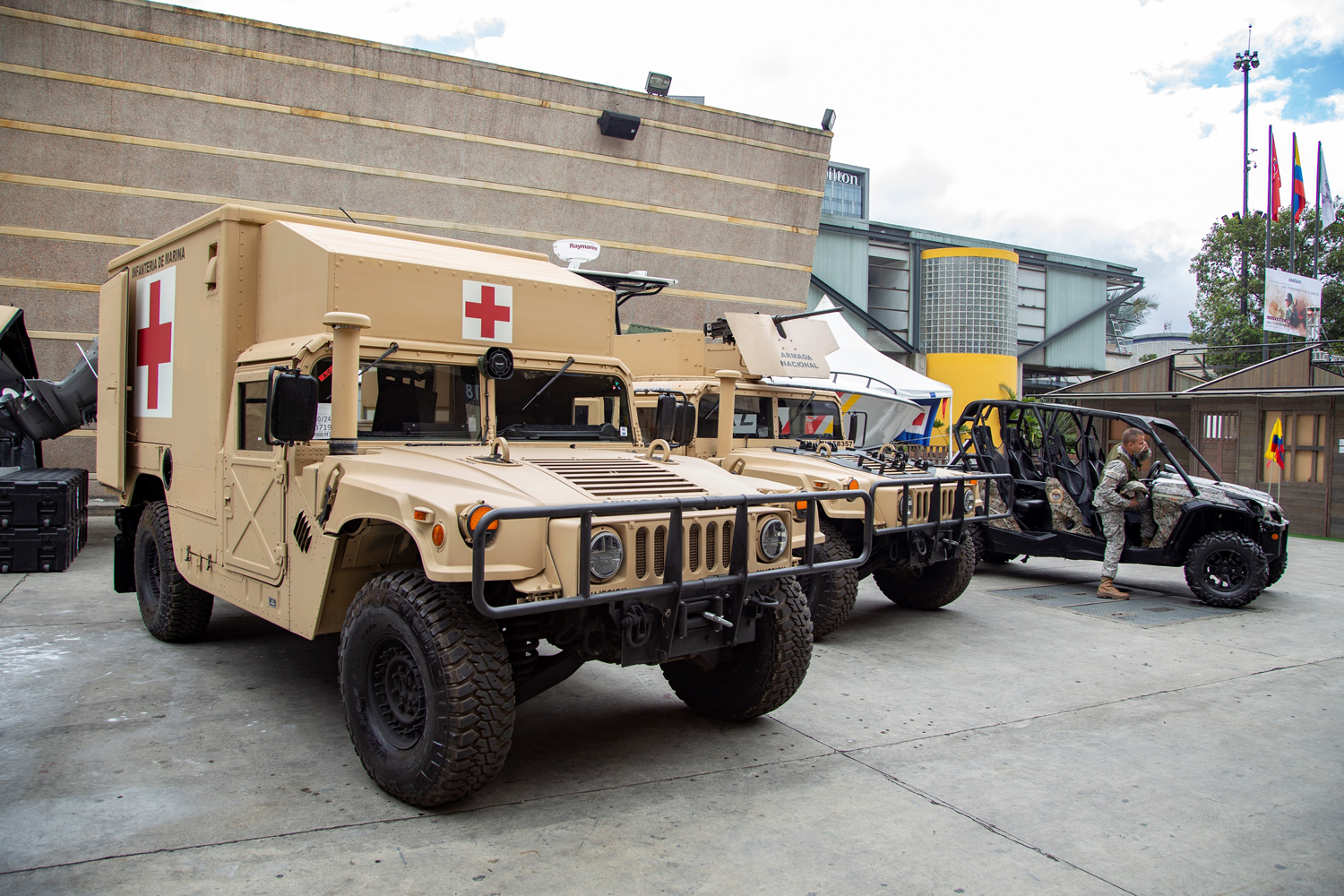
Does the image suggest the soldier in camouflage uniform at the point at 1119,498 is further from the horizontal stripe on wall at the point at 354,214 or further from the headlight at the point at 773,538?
the horizontal stripe on wall at the point at 354,214

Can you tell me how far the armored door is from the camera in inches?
182

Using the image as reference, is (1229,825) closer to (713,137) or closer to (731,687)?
(731,687)

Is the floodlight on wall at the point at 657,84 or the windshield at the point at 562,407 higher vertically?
the floodlight on wall at the point at 657,84

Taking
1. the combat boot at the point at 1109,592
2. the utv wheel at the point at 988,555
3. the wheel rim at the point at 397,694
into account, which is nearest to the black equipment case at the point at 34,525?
the wheel rim at the point at 397,694

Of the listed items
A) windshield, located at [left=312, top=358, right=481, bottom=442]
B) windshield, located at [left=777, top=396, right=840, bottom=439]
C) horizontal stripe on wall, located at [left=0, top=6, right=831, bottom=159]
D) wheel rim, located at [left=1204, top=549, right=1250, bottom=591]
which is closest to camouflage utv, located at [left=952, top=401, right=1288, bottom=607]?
wheel rim, located at [left=1204, top=549, right=1250, bottom=591]

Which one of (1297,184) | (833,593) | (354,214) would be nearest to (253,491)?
(833,593)

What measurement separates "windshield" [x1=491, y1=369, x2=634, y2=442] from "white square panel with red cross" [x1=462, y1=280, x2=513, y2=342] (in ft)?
0.78

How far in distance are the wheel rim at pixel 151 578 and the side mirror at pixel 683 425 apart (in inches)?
153

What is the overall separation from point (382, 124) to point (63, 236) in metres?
5.20

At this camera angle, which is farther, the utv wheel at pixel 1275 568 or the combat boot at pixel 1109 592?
the combat boot at pixel 1109 592

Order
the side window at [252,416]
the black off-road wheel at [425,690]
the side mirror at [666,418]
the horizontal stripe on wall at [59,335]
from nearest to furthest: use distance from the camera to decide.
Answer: the black off-road wheel at [425,690] → the side window at [252,416] → the side mirror at [666,418] → the horizontal stripe on wall at [59,335]

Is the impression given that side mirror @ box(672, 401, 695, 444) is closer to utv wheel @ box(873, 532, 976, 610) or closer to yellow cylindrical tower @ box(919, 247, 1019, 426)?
utv wheel @ box(873, 532, 976, 610)

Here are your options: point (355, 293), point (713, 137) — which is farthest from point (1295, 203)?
point (355, 293)

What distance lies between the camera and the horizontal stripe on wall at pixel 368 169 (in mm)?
13594
